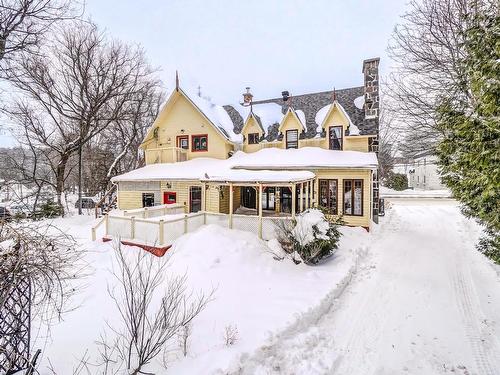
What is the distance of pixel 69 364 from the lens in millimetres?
4078

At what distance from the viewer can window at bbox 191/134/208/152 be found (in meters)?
18.5

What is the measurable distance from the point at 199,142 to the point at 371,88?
11.6 m

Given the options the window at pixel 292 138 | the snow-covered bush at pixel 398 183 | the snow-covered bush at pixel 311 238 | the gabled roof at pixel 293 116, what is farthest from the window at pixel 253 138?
the snow-covered bush at pixel 398 183

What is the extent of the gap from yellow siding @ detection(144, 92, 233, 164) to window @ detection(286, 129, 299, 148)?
154 inches

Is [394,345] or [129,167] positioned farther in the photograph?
Result: [129,167]

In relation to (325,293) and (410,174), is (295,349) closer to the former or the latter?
(325,293)

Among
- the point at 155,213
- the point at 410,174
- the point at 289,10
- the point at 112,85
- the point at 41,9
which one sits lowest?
the point at 155,213

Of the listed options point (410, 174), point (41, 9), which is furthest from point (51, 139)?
point (410, 174)

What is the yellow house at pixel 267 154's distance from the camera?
13938 mm

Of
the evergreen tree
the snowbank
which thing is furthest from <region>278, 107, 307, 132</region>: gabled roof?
the evergreen tree

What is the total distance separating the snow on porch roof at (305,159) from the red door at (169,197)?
458 centimetres

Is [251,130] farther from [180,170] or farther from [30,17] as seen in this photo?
[30,17]

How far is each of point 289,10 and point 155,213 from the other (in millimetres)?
18478

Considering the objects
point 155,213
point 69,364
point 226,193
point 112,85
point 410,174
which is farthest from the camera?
point 410,174
